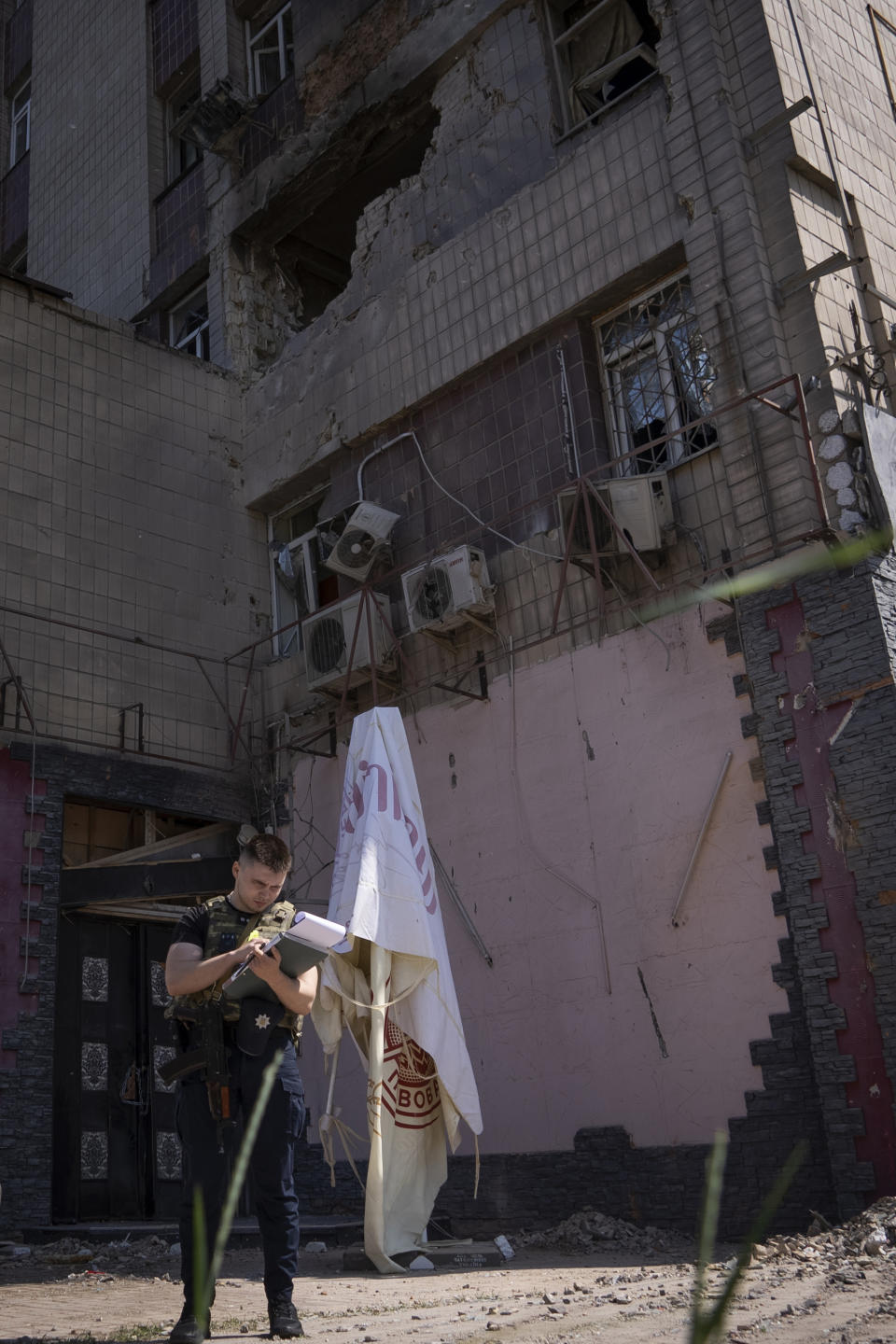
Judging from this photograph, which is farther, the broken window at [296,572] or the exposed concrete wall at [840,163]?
the broken window at [296,572]

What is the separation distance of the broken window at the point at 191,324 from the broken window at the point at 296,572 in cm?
271

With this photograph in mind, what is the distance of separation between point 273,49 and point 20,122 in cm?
609

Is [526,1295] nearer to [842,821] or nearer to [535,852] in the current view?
[842,821]

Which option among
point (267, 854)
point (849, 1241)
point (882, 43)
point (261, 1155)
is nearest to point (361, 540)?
point (882, 43)

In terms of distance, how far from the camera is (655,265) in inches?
393

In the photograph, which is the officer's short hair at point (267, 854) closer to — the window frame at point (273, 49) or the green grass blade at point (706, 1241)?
the green grass blade at point (706, 1241)

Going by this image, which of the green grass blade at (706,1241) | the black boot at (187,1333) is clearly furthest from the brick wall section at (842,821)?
the green grass blade at (706,1241)

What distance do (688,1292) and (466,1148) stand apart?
4.74 meters

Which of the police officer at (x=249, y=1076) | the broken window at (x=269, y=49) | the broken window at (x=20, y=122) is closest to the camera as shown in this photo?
the police officer at (x=249, y=1076)

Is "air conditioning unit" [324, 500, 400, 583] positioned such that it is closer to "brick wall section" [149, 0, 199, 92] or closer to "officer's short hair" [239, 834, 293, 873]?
"officer's short hair" [239, 834, 293, 873]

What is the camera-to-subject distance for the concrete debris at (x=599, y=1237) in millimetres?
7633

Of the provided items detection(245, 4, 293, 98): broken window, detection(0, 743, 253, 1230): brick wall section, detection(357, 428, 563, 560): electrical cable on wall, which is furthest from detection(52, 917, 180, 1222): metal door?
detection(245, 4, 293, 98): broken window

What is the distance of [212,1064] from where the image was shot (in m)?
4.32

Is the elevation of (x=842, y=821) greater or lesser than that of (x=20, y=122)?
lesser
